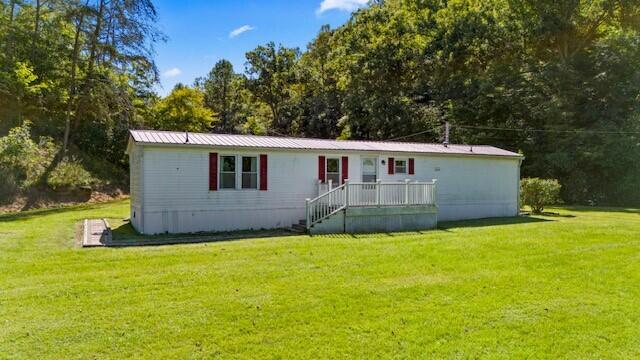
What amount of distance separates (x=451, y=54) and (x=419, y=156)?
58.0 ft

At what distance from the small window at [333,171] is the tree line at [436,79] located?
16184 millimetres

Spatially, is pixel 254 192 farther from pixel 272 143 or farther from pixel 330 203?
pixel 330 203

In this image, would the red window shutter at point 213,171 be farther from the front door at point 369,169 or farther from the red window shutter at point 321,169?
the front door at point 369,169

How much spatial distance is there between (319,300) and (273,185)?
7641 millimetres

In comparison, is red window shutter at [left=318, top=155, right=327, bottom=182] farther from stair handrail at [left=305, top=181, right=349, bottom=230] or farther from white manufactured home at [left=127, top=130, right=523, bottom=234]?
stair handrail at [left=305, top=181, right=349, bottom=230]

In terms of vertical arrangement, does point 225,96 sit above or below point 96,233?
above

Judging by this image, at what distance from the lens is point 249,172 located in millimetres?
12891

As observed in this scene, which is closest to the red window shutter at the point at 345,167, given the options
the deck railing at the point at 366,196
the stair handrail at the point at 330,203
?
the deck railing at the point at 366,196

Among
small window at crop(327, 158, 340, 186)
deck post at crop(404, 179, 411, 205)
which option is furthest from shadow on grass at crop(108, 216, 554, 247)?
small window at crop(327, 158, 340, 186)

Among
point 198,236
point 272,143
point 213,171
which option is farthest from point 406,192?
point 198,236

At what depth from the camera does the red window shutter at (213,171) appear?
1231 centimetres

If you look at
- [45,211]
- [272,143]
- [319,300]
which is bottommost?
[319,300]

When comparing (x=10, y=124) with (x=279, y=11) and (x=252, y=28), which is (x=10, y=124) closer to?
(x=279, y=11)

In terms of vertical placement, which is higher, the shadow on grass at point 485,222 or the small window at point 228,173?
the small window at point 228,173
